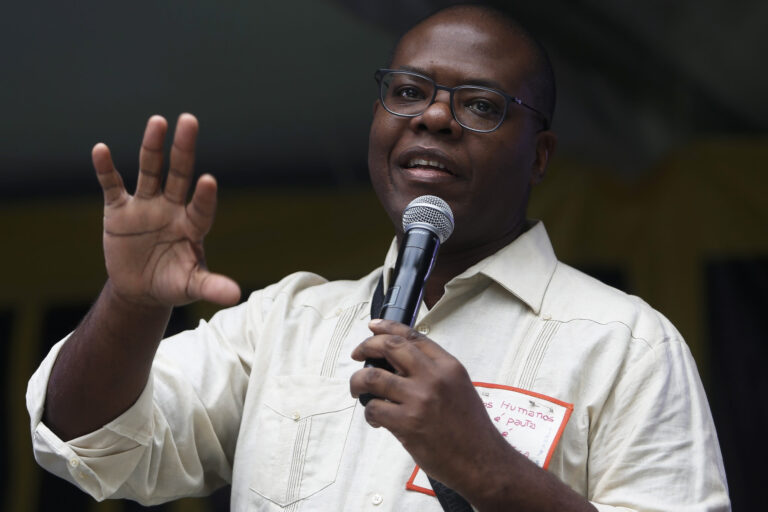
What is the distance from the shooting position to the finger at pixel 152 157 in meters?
1.75

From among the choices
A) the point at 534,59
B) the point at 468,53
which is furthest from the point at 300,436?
the point at 534,59

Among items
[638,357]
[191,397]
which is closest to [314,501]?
[191,397]

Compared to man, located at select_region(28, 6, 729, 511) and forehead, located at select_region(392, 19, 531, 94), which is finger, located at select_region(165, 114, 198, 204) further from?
forehead, located at select_region(392, 19, 531, 94)

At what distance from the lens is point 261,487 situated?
213cm

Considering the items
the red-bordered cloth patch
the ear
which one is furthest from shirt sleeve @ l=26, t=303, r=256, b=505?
the ear

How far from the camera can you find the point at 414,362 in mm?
1646

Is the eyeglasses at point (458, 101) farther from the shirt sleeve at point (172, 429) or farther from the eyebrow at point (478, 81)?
the shirt sleeve at point (172, 429)

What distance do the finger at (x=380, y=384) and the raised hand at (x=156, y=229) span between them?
33cm

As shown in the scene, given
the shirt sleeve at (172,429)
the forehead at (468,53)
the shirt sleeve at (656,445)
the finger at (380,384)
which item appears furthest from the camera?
the forehead at (468,53)

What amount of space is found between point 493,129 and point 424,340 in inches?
28.9

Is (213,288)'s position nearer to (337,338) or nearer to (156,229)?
(156,229)

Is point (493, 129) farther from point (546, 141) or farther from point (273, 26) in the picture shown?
point (273, 26)

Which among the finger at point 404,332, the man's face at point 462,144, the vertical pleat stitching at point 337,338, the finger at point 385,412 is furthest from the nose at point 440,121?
the finger at point 385,412

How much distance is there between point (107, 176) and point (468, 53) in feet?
3.01
